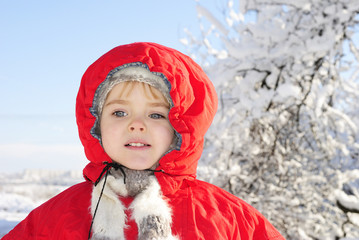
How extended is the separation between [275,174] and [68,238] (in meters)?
3.60

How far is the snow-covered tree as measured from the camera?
3967mm

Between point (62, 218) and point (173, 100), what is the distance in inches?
28.5

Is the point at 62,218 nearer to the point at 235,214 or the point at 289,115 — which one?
the point at 235,214

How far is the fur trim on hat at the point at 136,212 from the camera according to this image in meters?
1.70

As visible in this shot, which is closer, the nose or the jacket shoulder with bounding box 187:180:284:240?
the nose

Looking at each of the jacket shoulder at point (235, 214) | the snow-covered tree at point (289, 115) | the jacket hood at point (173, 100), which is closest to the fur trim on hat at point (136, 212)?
the jacket hood at point (173, 100)

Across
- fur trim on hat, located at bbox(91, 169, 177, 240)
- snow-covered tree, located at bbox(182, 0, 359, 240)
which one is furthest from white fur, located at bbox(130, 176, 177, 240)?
snow-covered tree, located at bbox(182, 0, 359, 240)

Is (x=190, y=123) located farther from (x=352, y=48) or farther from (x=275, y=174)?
(x=275, y=174)

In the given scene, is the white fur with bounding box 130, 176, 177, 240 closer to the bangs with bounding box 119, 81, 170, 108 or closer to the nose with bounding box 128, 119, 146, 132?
the nose with bounding box 128, 119, 146, 132

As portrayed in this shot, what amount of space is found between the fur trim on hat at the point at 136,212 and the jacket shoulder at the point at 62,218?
86mm

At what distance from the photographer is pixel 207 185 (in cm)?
207

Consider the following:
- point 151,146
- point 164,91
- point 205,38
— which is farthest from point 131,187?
point 205,38

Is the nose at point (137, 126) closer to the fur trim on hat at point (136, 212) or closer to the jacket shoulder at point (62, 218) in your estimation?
the fur trim on hat at point (136, 212)

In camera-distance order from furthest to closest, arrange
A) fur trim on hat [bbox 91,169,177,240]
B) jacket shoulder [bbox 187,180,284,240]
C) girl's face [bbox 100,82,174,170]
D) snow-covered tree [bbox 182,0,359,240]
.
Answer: snow-covered tree [bbox 182,0,359,240] → jacket shoulder [bbox 187,180,284,240] → girl's face [bbox 100,82,174,170] → fur trim on hat [bbox 91,169,177,240]
